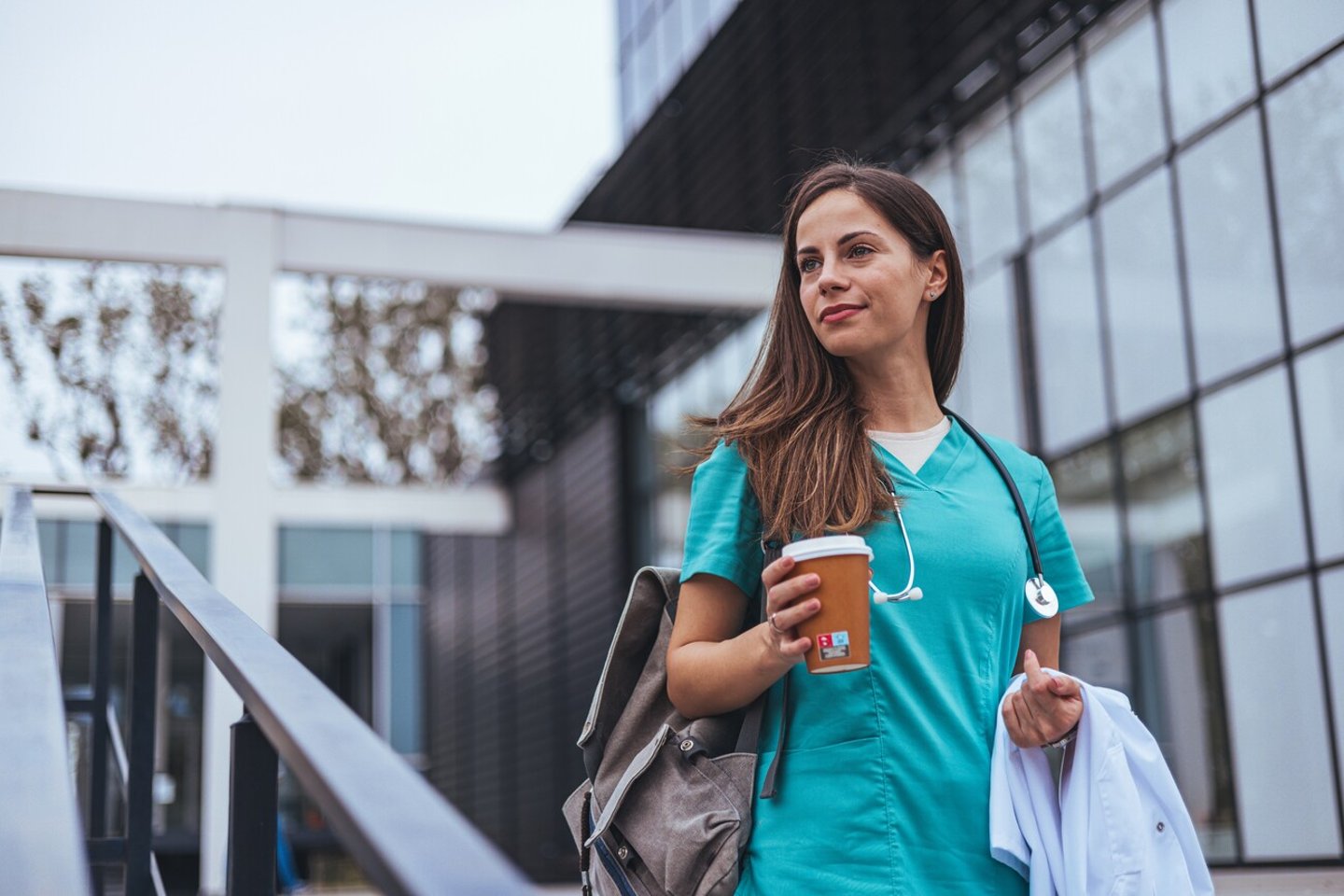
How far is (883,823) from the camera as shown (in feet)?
5.41

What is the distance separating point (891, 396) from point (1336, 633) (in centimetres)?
623

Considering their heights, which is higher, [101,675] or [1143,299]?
[1143,299]

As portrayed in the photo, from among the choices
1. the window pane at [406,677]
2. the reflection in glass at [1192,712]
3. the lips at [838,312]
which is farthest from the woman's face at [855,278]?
the window pane at [406,677]

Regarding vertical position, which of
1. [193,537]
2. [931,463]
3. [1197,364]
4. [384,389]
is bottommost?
[931,463]

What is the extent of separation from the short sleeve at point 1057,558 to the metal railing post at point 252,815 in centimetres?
97

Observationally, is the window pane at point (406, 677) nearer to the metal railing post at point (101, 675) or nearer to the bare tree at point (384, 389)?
the bare tree at point (384, 389)

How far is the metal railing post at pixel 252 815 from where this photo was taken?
1664 millimetres

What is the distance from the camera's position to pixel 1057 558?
76.2 inches

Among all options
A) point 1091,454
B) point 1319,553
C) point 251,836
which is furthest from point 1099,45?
point 251,836

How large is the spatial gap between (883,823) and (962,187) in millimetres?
9157

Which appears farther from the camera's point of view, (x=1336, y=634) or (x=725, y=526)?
(x=1336, y=634)

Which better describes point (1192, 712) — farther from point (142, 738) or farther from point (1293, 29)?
point (142, 738)

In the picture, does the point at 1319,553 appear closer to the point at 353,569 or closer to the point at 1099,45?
the point at 1099,45

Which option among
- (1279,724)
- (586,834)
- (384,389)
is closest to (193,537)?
(384,389)
